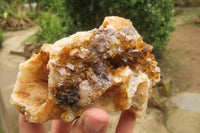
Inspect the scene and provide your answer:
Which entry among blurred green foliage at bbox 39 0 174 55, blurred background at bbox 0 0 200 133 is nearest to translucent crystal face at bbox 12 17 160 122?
blurred background at bbox 0 0 200 133

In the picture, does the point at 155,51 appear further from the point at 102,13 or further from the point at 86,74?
the point at 86,74

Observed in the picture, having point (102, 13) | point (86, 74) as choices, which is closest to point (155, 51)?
point (102, 13)

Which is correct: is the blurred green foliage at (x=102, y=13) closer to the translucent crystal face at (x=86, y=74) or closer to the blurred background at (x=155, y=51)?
the blurred background at (x=155, y=51)

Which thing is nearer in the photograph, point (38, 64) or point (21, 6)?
point (38, 64)

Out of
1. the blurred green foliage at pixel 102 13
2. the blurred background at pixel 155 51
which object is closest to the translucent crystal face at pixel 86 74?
the blurred background at pixel 155 51

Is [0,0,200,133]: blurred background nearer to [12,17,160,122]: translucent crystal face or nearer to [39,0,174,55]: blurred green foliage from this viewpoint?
[39,0,174,55]: blurred green foliage

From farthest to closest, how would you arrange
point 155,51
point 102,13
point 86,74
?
point 155,51 → point 102,13 → point 86,74

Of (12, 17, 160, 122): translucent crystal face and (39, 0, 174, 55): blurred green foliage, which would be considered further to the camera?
(39, 0, 174, 55): blurred green foliage

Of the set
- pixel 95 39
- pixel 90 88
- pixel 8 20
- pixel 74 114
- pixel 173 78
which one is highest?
pixel 95 39

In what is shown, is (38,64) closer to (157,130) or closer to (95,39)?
(95,39)

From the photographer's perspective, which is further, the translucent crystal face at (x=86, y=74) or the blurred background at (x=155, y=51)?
the blurred background at (x=155, y=51)

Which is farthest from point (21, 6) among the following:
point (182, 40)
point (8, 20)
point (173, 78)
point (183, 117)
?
point (183, 117)
